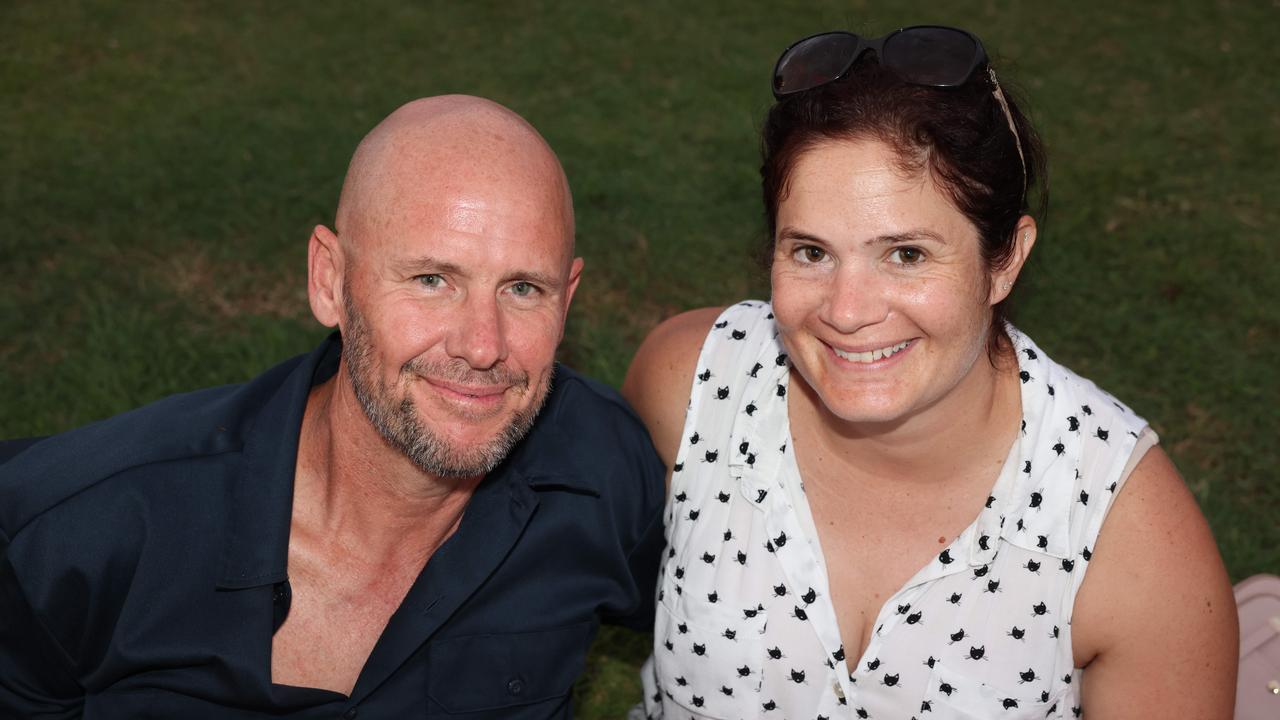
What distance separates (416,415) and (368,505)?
1.25 feet

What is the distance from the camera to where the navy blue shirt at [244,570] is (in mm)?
2936

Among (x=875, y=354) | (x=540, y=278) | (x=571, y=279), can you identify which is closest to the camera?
(x=875, y=354)

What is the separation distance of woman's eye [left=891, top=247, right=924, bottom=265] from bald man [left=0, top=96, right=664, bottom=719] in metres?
0.88

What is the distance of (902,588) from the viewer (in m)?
3.15

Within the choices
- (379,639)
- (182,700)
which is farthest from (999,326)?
(182,700)

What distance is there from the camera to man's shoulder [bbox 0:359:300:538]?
2932 mm

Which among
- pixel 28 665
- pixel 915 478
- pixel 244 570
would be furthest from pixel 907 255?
pixel 28 665

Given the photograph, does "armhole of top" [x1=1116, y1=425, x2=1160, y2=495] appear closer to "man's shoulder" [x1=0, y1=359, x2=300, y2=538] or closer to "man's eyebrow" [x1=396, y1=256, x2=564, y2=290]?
"man's eyebrow" [x1=396, y1=256, x2=564, y2=290]

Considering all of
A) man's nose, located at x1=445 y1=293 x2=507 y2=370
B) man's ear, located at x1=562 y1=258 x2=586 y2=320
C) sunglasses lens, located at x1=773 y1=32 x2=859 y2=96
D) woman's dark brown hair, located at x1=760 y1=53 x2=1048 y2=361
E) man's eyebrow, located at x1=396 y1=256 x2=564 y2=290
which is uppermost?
sunglasses lens, located at x1=773 y1=32 x2=859 y2=96

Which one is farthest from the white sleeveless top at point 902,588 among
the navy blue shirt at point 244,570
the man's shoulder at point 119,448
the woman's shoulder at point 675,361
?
the man's shoulder at point 119,448

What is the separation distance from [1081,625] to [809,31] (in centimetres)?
833

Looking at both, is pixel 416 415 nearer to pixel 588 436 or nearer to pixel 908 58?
pixel 588 436

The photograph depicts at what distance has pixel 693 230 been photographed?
7.56 m

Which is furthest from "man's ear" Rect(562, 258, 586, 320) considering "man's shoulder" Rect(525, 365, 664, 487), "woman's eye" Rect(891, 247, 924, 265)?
"woman's eye" Rect(891, 247, 924, 265)
